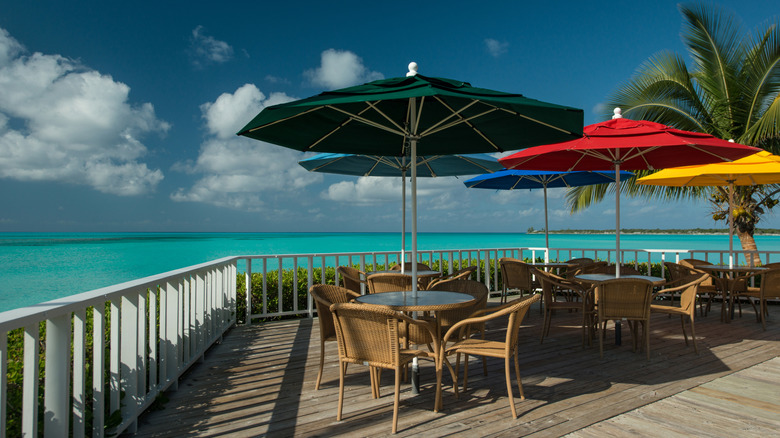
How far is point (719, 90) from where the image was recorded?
32.7 ft

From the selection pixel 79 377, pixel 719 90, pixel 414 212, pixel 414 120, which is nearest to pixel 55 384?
pixel 79 377

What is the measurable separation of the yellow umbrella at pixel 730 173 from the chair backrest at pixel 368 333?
5158mm

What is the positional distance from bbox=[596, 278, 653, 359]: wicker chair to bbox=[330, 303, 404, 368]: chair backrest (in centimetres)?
237

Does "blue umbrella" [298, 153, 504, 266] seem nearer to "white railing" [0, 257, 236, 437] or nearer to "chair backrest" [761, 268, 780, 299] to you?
"white railing" [0, 257, 236, 437]

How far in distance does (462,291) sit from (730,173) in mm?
4295

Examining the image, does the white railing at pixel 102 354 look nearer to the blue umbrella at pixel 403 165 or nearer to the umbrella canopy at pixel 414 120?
the umbrella canopy at pixel 414 120

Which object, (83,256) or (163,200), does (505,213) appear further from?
(163,200)

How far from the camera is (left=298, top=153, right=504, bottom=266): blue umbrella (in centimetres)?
560

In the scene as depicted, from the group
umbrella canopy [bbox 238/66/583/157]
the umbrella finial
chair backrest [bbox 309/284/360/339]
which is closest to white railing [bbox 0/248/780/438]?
chair backrest [bbox 309/284/360/339]

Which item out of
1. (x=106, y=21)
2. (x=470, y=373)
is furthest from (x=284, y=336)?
(x=106, y=21)

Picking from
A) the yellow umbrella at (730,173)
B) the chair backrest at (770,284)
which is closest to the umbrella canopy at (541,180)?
the yellow umbrella at (730,173)

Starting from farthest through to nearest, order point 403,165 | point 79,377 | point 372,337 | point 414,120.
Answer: point 403,165 < point 414,120 < point 372,337 < point 79,377

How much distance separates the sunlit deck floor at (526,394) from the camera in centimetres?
255

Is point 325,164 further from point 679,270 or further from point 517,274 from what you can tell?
point 679,270
